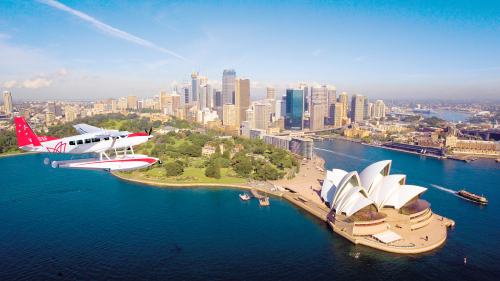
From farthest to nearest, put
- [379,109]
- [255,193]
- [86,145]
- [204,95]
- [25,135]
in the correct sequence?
[204,95] < [379,109] < [255,193] < [86,145] < [25,135]

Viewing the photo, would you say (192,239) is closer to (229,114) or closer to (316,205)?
(316,205)

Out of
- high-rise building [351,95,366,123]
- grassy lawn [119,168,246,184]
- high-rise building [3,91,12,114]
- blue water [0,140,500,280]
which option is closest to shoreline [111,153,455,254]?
blue water [0,140,500,280]

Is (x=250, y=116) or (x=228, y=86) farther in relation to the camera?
(x=228, y=86)

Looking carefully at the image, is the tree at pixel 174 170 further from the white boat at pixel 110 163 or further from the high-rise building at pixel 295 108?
the high-rise building at pixel 295 108

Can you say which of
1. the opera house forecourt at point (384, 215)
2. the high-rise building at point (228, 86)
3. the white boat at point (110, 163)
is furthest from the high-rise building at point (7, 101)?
the opera house forecourt at point (384, 215)

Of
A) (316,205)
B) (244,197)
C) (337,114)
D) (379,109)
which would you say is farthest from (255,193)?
(379,109)

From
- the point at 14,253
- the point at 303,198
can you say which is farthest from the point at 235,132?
the point at 14,253

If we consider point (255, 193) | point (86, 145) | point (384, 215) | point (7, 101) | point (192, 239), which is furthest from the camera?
point (7, 101)
